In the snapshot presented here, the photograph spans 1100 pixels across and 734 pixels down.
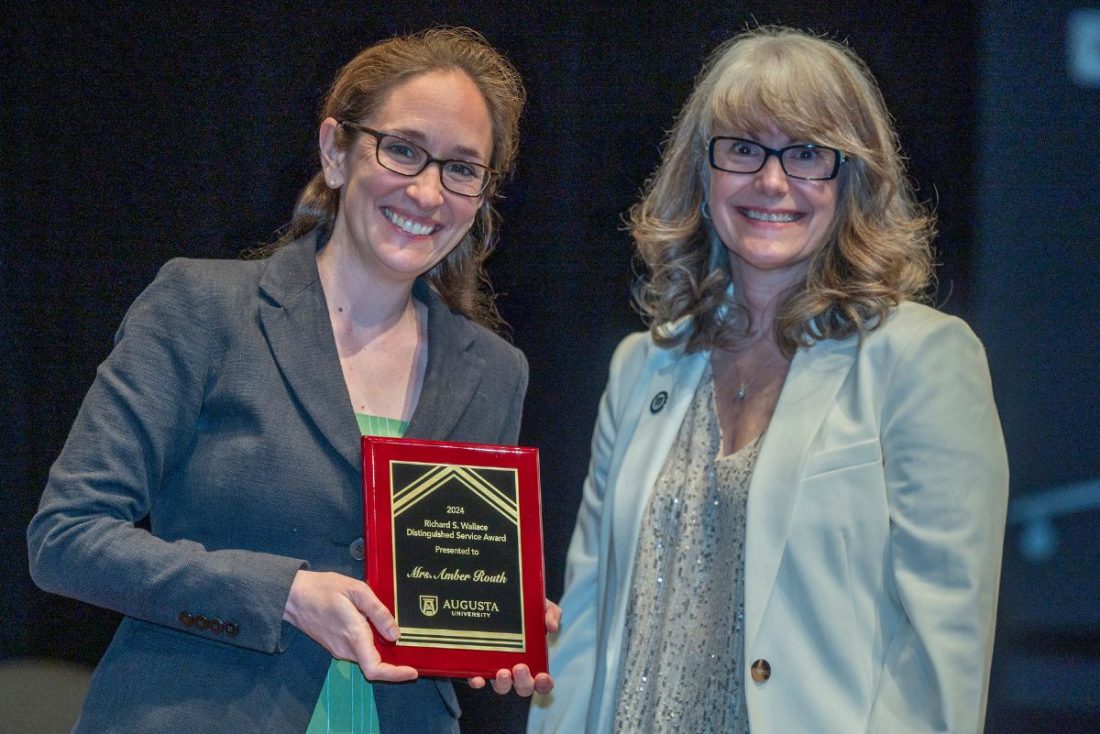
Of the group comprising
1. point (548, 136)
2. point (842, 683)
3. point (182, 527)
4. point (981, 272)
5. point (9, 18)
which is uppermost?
point (9, 18)

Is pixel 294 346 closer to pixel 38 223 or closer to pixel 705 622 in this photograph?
pixel 705 622

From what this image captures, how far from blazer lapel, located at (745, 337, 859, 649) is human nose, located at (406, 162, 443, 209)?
72 centimetres

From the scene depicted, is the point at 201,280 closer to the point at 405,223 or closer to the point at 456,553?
the point at 405,223

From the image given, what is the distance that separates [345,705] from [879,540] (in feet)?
3.04

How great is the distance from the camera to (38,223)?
3.03m

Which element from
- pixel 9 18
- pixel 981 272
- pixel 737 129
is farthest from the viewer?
pixel 981 272

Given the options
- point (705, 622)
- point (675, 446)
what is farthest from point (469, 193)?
point (705, 622)

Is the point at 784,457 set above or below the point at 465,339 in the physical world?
below

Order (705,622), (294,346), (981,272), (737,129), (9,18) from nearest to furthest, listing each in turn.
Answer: (294,346)
(705,622)
(737,129)
(9,18)
(981,272)

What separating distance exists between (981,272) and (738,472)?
4.00ft

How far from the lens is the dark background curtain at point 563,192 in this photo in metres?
3.04

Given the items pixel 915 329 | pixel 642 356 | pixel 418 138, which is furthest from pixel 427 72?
pixel 915 329

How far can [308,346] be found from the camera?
2.16 metres

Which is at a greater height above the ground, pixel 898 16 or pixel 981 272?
pixel 898 16
